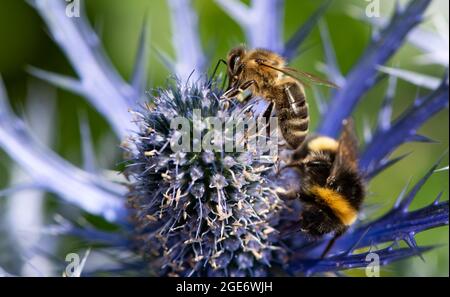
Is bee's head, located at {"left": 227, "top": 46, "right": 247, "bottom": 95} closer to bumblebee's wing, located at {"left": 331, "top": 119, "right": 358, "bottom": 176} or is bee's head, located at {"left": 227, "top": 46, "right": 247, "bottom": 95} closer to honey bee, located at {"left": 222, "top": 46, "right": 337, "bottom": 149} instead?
honey bee, located at {"left": 222, "top": 46, "right": 337, "bottom": 149}

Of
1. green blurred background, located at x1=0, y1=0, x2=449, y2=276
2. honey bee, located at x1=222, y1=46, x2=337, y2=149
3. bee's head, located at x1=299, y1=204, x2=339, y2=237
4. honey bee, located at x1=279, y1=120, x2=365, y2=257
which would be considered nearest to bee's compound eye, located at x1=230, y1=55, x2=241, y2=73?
honey bee, located at x1=222, y1=46, x2=337, y2=149

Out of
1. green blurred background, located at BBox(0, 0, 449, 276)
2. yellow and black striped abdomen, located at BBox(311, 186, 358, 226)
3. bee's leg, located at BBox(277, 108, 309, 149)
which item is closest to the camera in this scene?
yellow and black striped abdomen, located at BBox(311, 186, 358, 226)

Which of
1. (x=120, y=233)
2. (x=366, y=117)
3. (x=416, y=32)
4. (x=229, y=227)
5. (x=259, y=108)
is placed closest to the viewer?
(x=229, y=227)

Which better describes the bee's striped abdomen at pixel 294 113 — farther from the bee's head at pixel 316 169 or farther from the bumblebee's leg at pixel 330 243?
the bumblebee's leg at pixel 330 243

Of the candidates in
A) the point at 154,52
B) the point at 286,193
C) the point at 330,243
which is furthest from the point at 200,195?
the point at 154,52

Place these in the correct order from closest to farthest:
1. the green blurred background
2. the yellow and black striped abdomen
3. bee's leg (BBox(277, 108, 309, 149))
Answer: the yellow and black striped abdomen
bee's leg (BBox(277, 108, 309, 149))
the green blurred background

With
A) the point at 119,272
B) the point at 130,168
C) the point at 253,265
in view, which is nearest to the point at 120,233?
the point at 119,272

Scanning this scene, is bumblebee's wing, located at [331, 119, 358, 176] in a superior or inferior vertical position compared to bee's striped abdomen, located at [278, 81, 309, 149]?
inferior
